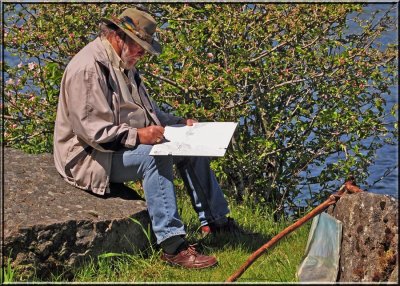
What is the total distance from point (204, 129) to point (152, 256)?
2.70 ft

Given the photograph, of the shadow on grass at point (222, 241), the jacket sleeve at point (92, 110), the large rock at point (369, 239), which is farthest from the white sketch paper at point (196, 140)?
the large rock at point (369, 239)

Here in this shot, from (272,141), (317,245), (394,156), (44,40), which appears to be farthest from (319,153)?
(394,156)

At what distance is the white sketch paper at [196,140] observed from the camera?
5.29 metres

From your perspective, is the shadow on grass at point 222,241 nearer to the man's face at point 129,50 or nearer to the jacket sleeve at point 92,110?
the jacket sleeve at point 92,110

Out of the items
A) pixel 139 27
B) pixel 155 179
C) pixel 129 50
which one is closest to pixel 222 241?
pixel 155 179

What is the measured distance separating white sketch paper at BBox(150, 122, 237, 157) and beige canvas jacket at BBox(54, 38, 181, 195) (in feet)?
0.55

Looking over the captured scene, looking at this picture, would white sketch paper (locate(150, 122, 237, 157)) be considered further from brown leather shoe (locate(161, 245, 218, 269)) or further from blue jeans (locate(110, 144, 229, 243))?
brown leather shoe (locate(161, 245, 218, 269))

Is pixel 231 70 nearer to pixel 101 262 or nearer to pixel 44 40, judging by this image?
pixel 44 40

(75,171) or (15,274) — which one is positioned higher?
(75,171)

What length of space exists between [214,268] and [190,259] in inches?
6.0

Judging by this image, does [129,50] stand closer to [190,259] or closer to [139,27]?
[139,27]

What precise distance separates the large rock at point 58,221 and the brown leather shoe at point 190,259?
0.21 m

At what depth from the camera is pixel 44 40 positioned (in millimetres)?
6887

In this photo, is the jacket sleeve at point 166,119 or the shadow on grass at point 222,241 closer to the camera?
the shadow on grass at point 222,241
